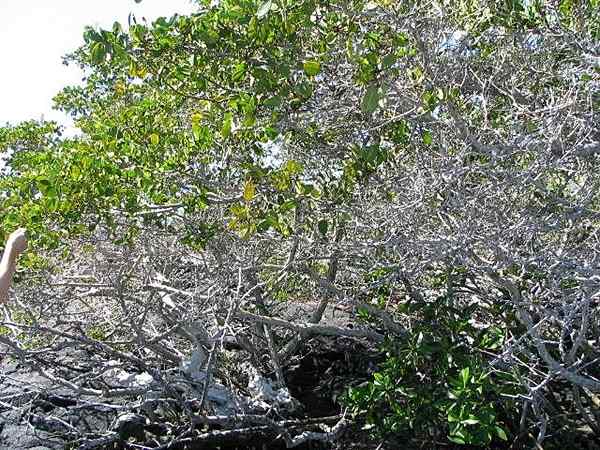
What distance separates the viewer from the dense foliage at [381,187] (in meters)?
3.69

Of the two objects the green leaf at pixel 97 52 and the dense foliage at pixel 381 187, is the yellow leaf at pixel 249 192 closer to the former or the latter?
the dense foliage at pixel 381 187

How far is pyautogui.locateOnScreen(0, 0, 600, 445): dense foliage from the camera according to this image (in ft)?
12.1

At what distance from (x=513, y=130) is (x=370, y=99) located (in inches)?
41.5

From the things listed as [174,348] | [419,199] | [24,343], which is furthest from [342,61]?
[24,343]

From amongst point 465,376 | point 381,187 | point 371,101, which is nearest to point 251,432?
point 465,376

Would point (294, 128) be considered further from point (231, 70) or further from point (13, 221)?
point (13, 221)

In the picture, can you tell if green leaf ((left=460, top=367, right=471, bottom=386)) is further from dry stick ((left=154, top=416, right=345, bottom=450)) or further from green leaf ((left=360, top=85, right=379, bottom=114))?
green leaf ((left=360, top=85, right=379, bottom=114))

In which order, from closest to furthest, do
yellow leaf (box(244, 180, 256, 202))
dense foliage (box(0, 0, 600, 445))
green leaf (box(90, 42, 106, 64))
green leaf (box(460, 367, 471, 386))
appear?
1. green leaf (box(90, 42, 106, 64))
2. dense foliage (box(0, 0, 600, 445))
3. yellow leaf (box(244, 180, 256, 202))
4. green leaf (box(460, 367, 471, 386))

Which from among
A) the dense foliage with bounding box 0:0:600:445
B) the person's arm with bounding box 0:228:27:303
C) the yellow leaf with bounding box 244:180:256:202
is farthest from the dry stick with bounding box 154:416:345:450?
the person's arm with bounding box 0:228:27:303

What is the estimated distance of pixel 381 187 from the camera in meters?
4.46

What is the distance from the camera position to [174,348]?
18.4 feet

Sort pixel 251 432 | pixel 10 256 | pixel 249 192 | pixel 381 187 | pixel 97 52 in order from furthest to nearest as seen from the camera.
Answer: pixel 251 432 < pixel 381 187 < pixel 249 192 < pixel 97 52 < pixel 10 256

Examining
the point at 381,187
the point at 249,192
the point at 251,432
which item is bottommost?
the point at 251,432

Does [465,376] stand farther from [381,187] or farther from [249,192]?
[249,192]
